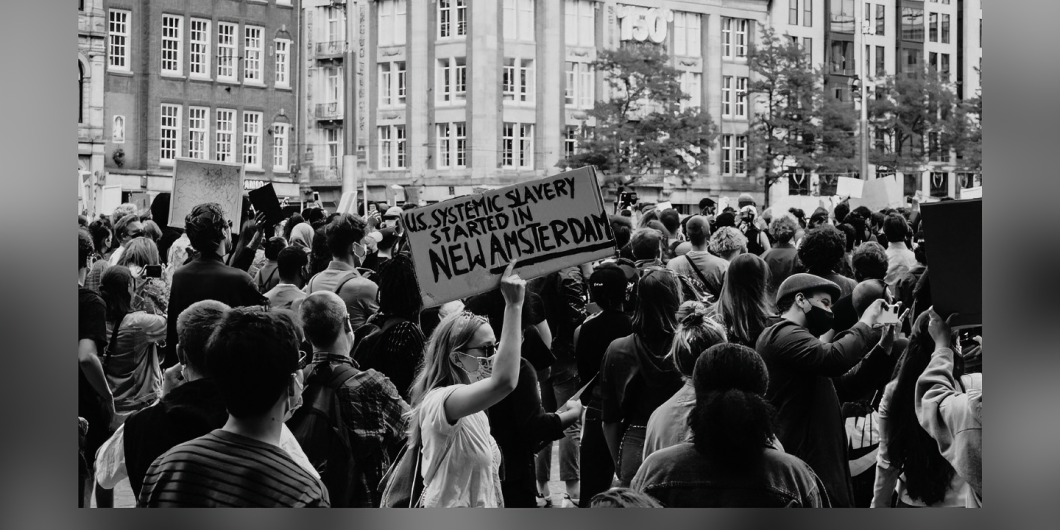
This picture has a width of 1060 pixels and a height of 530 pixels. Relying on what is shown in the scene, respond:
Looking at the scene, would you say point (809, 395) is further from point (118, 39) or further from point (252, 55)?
point (252, 55)

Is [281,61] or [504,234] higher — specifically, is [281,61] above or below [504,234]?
above

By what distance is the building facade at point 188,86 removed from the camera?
47.2m

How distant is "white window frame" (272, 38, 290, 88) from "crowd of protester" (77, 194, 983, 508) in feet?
149

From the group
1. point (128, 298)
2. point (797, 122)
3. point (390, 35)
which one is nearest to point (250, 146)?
point (390, 35)

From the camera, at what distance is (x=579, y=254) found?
5.35 metres

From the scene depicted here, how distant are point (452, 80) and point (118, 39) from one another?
13.6m

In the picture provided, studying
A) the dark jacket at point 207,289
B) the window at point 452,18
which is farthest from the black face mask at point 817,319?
the window at point 452,18

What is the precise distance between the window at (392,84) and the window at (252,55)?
718 centimetres

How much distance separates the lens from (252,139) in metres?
51.1

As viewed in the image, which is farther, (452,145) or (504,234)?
(452,145)

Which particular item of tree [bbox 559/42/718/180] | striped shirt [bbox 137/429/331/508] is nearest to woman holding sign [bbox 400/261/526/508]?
striped shirt [bbox 137/429/331/508]

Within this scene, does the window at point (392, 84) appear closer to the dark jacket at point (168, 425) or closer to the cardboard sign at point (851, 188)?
the cardboard sign at point (851, 188)

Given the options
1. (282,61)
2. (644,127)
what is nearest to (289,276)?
(644,127)
